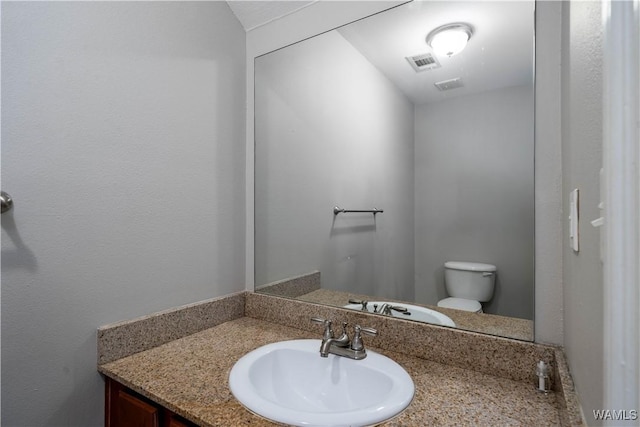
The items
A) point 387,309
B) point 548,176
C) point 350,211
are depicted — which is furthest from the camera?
point 350,211

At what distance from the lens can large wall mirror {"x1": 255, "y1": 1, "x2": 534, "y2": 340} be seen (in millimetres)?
997

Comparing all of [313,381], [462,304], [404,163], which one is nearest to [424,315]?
[462,304]

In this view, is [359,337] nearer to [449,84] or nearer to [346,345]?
[346,345]

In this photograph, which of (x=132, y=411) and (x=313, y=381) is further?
(x=313, y=381)

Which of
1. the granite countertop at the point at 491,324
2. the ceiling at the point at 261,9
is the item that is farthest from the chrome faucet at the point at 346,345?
the ceiling at the point at 261,9

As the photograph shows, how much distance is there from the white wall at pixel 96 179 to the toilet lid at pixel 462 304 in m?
0.93

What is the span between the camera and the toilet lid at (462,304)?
1.07m

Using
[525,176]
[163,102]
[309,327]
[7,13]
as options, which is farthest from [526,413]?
[7,13]

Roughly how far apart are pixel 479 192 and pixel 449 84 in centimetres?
39

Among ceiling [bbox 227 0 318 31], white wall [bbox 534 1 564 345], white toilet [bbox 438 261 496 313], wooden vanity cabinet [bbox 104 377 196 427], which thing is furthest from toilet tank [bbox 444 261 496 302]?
ceiling [bbox 227 0 318 31]

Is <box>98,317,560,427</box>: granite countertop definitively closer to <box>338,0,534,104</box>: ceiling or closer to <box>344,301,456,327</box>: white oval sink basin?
<box>344,301,456,327</box>: white oval sink basin

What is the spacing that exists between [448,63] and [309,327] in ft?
3.69

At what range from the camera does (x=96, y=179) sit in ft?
3.31

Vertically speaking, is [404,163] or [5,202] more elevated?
[404,163]
